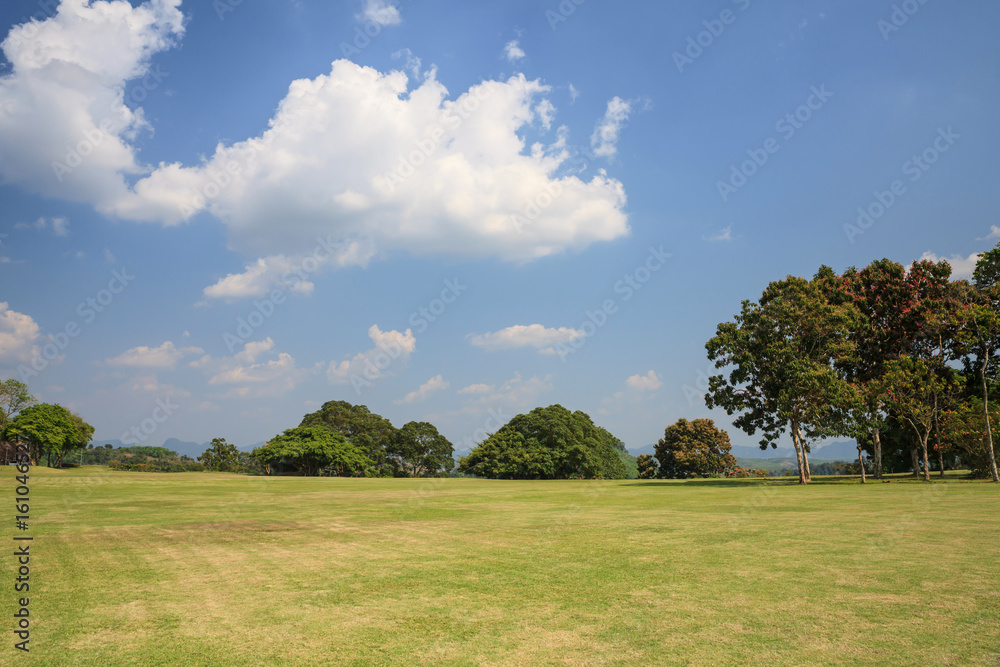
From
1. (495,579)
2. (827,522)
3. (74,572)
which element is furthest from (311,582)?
(827,522)

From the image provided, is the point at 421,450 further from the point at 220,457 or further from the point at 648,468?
the point at 648,468

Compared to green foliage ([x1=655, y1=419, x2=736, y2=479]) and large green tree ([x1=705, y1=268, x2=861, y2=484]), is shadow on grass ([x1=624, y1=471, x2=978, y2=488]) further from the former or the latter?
green foliage ([x1=655, y1=419, x2=736, y2=479])

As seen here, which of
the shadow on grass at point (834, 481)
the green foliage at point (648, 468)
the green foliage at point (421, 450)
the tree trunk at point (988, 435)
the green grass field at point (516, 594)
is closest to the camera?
the green grass field at point (516, 594)

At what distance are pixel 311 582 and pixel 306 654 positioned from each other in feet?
11.0

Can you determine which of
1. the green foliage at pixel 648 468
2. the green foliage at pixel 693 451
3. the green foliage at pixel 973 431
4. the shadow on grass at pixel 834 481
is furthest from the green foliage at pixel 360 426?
the green foliage at pixel 973 431

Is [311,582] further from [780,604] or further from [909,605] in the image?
[909,605]

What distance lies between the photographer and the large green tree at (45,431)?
71812 millimetres

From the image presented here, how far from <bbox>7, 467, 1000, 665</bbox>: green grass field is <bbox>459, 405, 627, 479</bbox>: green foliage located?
5803cm

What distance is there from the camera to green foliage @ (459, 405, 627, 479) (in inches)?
2862

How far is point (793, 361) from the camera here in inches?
1503

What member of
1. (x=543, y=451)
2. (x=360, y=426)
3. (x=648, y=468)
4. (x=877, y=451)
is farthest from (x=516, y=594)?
(x=360, y=426)

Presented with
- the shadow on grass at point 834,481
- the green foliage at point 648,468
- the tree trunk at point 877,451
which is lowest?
the green foliage at point 648,468

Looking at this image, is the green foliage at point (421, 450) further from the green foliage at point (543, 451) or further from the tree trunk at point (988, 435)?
the tree trunk at point (988, 435)

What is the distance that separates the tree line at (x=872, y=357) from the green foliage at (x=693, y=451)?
29.2m
